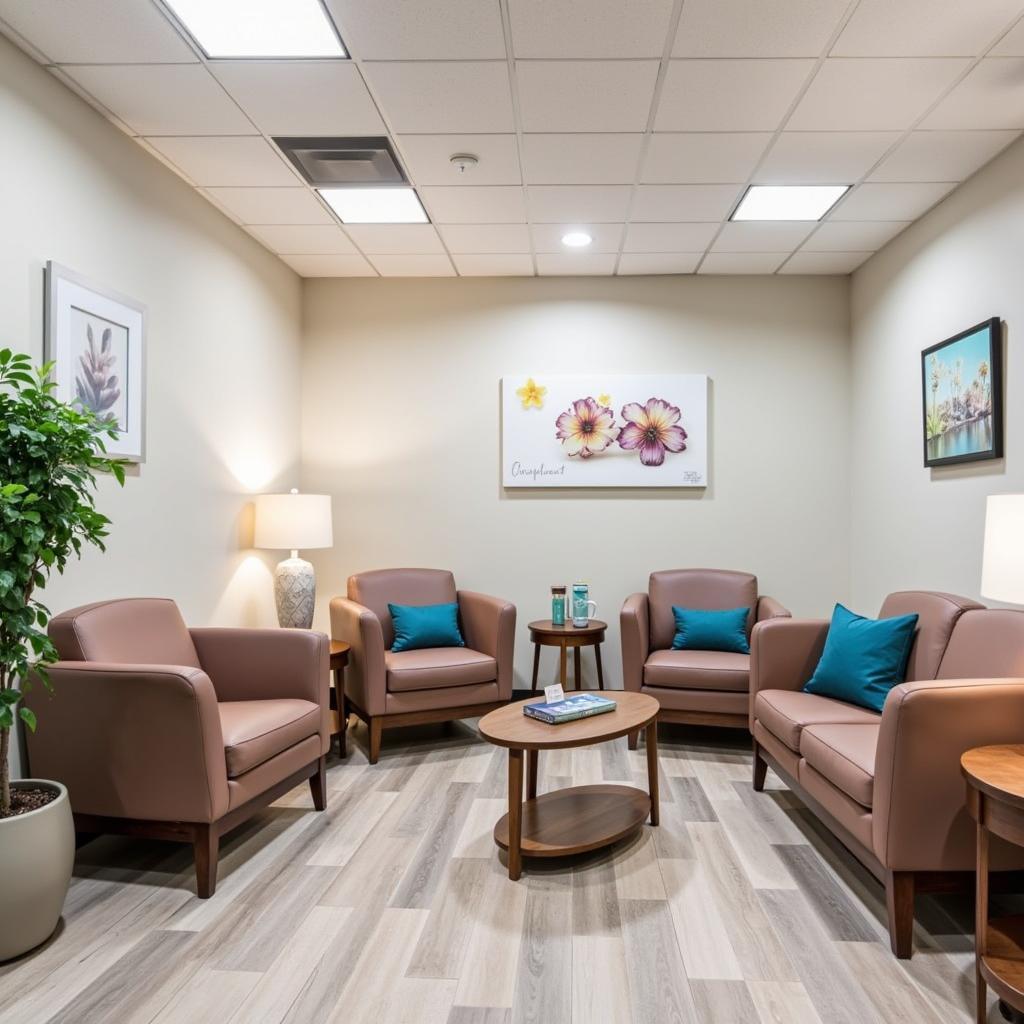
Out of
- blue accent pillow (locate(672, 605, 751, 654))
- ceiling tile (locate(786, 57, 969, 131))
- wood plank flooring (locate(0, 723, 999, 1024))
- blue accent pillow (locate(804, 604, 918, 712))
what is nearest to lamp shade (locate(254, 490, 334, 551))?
wood plank flooring (locate(0, 723, 999, 1024))

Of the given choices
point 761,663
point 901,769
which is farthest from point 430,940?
point 761,663

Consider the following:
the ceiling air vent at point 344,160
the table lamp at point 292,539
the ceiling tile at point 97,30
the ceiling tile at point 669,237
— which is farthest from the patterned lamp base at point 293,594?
the ceiling tile at point 669,237

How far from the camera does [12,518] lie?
1.66 metres

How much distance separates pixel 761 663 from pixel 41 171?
2.86m

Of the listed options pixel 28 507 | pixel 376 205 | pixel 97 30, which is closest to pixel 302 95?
pixel 97 30

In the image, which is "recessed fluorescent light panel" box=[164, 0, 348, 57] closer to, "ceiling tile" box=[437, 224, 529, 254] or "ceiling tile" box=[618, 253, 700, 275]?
"ceiling tile" box=[437, 224, 529, 254]

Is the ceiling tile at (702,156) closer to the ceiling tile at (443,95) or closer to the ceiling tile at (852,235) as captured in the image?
the ceiling tile at (443,95)

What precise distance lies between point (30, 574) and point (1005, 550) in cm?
228

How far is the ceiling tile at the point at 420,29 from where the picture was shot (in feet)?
6.43

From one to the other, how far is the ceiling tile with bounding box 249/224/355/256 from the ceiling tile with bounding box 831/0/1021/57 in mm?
2217

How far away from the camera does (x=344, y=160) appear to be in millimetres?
2822

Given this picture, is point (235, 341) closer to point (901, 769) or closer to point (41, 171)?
point (41, 171)

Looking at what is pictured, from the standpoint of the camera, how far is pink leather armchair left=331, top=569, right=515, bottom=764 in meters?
3.25

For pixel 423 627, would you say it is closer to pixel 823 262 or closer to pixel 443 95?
pixel 443 95
